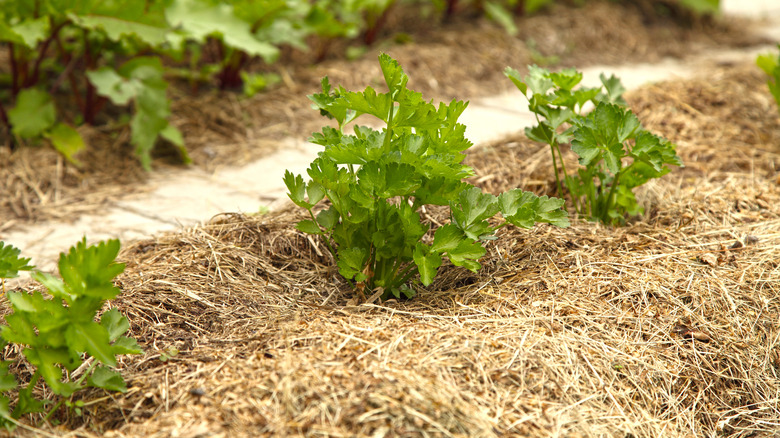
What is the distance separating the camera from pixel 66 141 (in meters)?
3.15

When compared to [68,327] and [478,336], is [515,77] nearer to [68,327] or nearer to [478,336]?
[478,336]

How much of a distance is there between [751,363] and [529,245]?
704mm

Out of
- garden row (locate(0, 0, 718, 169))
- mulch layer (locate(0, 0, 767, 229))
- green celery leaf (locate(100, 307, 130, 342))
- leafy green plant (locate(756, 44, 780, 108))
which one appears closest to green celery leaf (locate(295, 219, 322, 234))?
green celery leaf (locate(100, 307, 130, 342))

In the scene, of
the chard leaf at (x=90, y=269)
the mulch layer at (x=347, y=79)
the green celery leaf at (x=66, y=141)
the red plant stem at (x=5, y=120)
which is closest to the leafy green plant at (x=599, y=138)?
the chard leaf at (x=90, y=269)

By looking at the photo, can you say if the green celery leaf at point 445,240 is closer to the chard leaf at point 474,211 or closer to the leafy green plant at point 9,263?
the chard leaf at point 474,211

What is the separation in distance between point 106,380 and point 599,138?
1.53 m

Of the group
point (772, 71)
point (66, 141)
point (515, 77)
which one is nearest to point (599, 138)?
point (515, 77)

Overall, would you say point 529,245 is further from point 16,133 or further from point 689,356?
point 16,133

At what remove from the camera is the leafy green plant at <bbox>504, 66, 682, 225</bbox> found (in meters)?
2.04

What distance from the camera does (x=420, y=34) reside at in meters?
4.83

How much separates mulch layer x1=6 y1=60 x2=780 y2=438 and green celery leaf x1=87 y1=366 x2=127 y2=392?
0.04m

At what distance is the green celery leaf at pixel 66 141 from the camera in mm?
3111

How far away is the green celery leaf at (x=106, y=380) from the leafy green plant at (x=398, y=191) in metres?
0.62

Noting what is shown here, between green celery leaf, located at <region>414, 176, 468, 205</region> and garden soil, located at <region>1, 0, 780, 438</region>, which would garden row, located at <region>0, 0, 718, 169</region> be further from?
green celery leaf, located at <region>414, 176, 468, 205</region>
